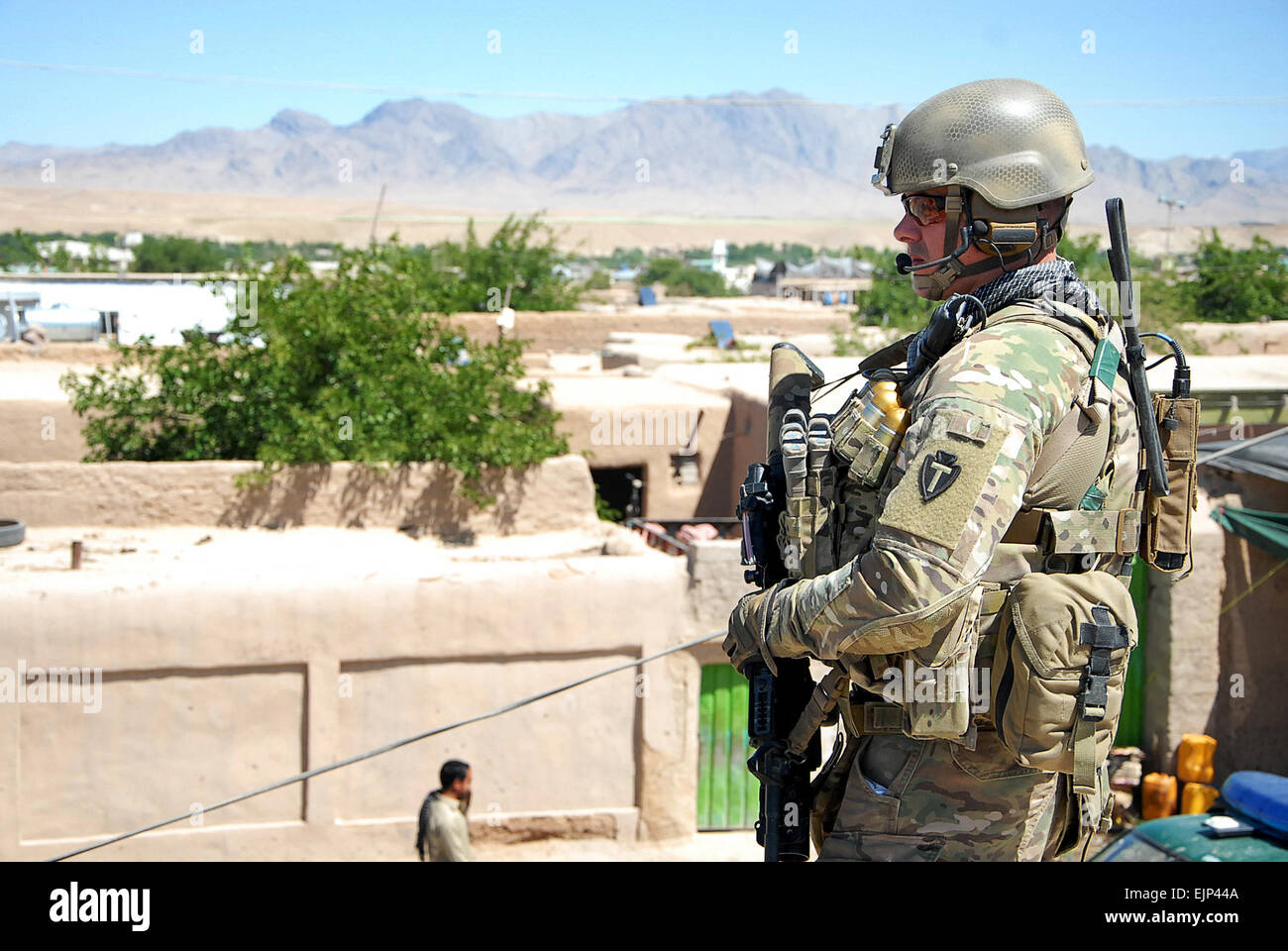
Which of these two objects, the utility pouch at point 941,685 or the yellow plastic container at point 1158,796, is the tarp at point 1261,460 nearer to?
the yellow plastic container at point 1158,796

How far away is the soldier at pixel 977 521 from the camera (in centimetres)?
204

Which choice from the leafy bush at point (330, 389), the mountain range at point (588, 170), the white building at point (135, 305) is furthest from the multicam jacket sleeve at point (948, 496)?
the mountain range at point (588, 170)

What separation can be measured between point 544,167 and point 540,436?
544 feet

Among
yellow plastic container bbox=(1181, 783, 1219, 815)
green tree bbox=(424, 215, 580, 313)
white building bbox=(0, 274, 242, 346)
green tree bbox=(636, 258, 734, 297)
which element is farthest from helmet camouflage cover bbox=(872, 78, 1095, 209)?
green tree bbox=(636, 258, 734, 297)

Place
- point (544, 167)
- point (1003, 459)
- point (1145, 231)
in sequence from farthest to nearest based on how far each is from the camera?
point (544, 167), point (1145, 231), point (1003, 459)

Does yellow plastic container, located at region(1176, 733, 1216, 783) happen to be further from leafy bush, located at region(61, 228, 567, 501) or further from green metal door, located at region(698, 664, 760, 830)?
leafy bush, located at region(61, 228, 567, 501)

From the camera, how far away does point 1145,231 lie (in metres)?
91.1

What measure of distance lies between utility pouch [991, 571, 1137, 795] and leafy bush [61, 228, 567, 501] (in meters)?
8.14

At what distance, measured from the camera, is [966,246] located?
2.39 metres

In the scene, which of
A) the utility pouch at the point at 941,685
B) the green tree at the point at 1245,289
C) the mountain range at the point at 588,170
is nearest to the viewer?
the utility pouch at the point at 941,685

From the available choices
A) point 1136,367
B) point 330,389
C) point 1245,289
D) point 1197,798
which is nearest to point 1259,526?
point 1197,798

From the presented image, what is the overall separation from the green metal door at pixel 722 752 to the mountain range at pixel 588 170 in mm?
104466

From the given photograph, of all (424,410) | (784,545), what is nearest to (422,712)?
(424,410)

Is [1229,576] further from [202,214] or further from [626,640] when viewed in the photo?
[202,214]
